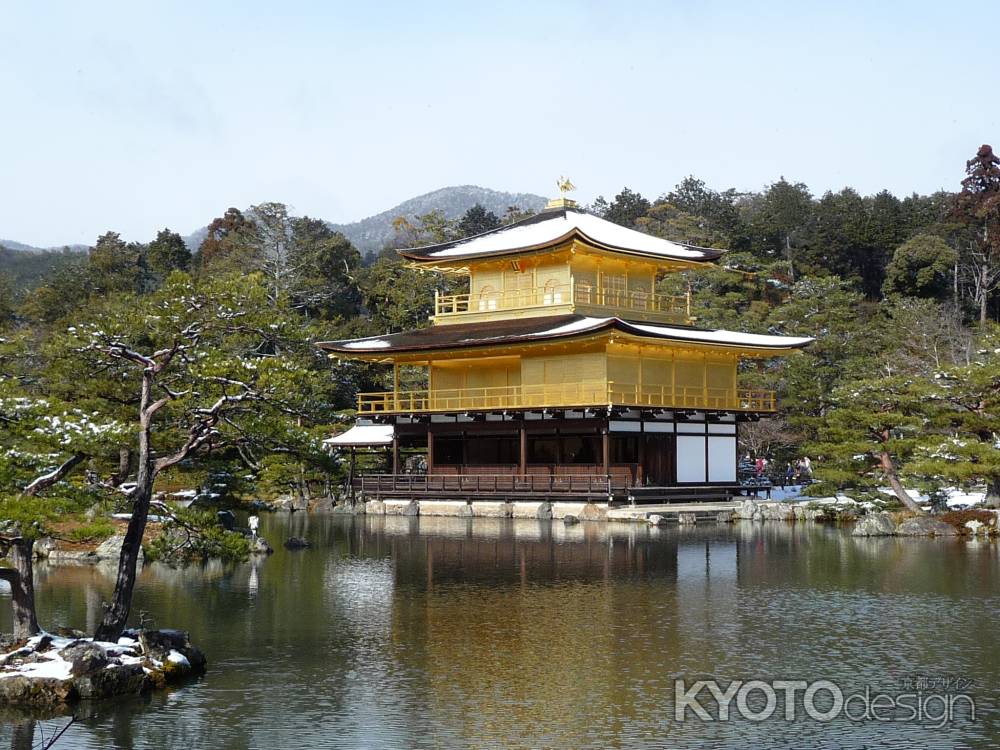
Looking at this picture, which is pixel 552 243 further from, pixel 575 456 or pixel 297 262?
pixel 297 262

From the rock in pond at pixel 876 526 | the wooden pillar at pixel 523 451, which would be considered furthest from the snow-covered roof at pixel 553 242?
the rock in pond at pixel 876 526

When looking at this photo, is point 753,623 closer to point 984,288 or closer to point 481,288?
point 481,288

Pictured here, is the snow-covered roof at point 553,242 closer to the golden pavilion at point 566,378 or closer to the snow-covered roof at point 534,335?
the golden pavilion at point 566,378

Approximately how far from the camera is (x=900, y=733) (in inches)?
501

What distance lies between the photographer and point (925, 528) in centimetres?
3262

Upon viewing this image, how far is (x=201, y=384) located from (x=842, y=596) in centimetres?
1153

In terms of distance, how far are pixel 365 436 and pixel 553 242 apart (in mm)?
11088

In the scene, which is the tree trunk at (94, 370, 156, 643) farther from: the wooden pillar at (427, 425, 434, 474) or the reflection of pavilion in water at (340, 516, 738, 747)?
the wooden pillar at (427, 425, 434, 474)

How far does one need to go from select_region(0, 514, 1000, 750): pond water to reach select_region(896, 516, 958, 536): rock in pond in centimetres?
160

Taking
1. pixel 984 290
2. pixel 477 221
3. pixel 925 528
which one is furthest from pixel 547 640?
pixel 477 221

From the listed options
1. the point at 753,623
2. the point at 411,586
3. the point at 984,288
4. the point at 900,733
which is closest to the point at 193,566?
the point at 411,586

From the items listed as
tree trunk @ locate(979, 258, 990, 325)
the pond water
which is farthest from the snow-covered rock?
tree trunk @ locate(979, 258, 990, 325)

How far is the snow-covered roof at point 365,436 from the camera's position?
4841 cm

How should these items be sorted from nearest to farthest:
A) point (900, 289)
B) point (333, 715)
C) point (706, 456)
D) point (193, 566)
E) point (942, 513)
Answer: point (333, 715) < point (193, 566) < point (942, 513) < point (706, 456) < point (900, 289)
